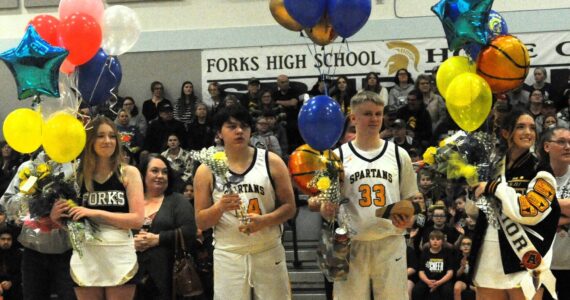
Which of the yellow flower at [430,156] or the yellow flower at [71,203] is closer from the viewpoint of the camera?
the yellow flower at [430,156]

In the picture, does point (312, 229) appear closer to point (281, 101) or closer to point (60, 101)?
point (281, 101)

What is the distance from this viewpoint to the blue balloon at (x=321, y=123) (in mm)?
5846

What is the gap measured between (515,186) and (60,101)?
10.6ft

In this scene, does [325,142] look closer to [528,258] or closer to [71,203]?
[528,258]

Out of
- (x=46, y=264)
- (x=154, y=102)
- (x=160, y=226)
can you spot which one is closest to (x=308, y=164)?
(x=160, y=226)

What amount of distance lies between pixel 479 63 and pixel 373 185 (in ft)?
3.59

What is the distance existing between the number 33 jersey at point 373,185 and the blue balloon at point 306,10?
37.4 inches

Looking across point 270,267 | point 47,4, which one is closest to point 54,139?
point 270,267

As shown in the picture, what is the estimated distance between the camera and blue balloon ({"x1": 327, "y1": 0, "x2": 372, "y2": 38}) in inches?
235

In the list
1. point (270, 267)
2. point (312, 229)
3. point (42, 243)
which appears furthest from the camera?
point (312, 229)

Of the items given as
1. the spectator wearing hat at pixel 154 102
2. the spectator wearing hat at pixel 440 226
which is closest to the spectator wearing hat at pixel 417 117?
the spectator wearing hat at pixel 440 226

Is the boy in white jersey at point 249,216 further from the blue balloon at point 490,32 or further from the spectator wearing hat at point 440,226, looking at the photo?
the spectator wearing hat at point 440,226

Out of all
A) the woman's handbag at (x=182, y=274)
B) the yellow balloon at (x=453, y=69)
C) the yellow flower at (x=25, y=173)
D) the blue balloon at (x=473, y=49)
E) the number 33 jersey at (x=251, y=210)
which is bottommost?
the woman's handbag at (x=182, y=274)

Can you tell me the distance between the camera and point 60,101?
620 cm
